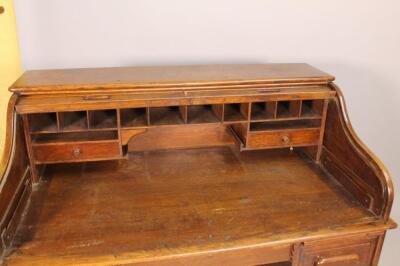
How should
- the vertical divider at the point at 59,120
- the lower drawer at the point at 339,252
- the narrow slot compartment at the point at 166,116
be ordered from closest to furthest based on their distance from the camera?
the lower drawer at the point at 339,252
the vertical divider at the point at 59,120
the narrow slot compartment at the point at 166,116

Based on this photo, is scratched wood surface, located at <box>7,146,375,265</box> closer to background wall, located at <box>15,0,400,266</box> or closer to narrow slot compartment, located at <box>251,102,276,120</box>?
narrow slot compartment, located at <box>251,102,276,120</box>

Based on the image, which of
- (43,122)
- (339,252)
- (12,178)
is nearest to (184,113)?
(43,122)

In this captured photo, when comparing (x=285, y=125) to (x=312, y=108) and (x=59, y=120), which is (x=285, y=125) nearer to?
(x=312, y=108)

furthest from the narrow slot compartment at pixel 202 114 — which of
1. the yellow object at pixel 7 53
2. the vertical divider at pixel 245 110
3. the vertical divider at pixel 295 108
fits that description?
the yellow object at pixel 7 53

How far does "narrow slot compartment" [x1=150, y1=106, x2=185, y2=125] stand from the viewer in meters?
1.48

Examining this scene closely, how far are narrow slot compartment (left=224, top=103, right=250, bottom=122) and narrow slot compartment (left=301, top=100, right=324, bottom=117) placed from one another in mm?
262

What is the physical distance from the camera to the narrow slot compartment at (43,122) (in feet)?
4.51

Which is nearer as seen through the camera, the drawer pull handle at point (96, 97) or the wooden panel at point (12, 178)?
the wooden panel at point (12, 178)

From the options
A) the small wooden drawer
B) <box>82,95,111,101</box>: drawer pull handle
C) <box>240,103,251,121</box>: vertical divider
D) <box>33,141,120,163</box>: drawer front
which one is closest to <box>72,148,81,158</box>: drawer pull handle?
<box>33,141,120,163</box>: drawer front

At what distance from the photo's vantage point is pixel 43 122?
1.43 m

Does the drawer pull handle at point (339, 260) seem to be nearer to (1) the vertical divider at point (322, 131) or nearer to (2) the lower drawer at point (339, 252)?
(2) the lower drawer at point (339, 252)

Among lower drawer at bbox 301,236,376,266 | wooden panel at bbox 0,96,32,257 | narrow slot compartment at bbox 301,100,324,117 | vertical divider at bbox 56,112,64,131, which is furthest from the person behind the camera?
narrow slot compartment at bbox 301,100,324,117

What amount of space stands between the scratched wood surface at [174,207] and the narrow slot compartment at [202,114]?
0.22 m

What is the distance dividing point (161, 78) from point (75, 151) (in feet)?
1.42
